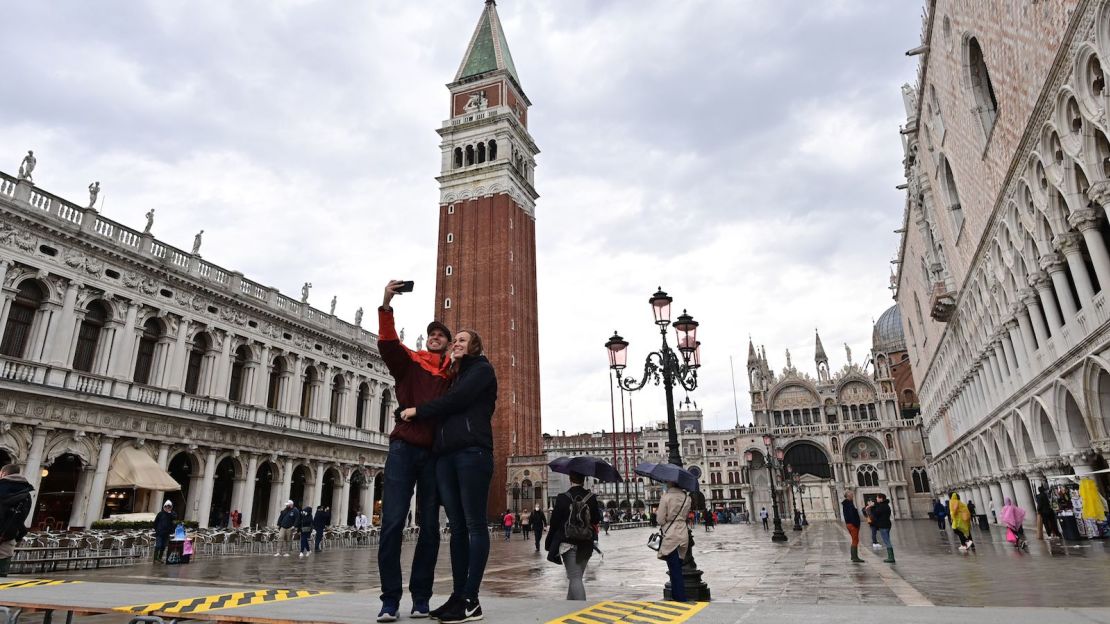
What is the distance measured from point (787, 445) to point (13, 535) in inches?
2489

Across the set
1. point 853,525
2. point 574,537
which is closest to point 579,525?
point 574,537

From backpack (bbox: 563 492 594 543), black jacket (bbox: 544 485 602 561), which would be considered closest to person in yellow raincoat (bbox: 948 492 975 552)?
black jacket (bbox: 544 485 602 561)

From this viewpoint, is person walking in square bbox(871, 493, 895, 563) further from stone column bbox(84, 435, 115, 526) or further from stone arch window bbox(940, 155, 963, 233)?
stone column bbox(84, 435, 115, 526)

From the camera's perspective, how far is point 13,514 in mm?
7633

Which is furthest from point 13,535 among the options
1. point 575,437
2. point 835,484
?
point 575,437

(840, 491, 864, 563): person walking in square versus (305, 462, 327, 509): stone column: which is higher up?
(305, 462, 327, 509): stone column

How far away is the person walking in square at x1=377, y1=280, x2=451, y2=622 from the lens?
4.39m

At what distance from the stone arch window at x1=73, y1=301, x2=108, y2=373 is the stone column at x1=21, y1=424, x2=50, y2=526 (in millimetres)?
2682

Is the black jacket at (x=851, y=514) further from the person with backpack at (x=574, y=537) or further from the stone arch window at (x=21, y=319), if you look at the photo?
the stone arch window at (x=21, y=319)

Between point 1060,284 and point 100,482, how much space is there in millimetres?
29316

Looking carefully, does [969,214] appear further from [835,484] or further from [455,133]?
[455,133]

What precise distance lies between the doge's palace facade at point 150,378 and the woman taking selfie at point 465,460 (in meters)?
21.2

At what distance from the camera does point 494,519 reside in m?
49.1

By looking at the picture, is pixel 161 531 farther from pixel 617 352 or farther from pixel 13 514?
pixel 617 352
